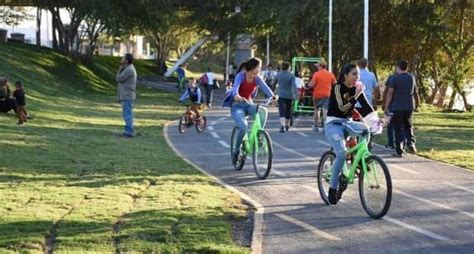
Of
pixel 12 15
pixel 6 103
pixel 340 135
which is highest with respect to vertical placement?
pixel 12 15

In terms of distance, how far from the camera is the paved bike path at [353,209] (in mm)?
7461

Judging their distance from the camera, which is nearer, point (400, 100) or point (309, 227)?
point (309, 227)

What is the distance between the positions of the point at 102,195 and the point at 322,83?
10462 mm

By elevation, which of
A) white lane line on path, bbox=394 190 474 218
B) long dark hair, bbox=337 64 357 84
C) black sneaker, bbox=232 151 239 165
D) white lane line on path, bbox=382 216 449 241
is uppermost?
long dark hair, bbox=337 64 357 84

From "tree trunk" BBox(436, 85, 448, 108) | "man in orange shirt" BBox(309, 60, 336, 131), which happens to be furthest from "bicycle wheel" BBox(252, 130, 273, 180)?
"tree trunk" BBox(436, 85, 448, 108)

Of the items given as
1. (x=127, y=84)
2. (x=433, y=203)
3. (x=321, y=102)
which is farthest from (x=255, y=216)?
(x=321, y=102)

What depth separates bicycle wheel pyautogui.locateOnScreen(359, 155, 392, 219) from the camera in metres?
8.47

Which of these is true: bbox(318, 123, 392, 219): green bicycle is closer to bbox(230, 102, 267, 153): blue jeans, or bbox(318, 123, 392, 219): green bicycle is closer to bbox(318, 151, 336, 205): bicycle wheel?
bbox(318, 151, 336, 205): bicycle wheel

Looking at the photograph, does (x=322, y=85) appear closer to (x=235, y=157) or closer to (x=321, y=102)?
(x=321, y=102)

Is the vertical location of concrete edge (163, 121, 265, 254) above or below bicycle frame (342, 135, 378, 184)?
→ below

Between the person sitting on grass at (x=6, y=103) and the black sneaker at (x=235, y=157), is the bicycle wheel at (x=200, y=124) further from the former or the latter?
the black sneaker at (x=235, y=157)

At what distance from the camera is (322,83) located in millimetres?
18922

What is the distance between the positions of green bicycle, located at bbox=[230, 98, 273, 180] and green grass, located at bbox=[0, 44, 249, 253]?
0.89 metres

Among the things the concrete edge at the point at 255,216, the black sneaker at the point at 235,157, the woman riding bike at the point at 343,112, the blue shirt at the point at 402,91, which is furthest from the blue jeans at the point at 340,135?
the blue shirt at the point at 402,91
